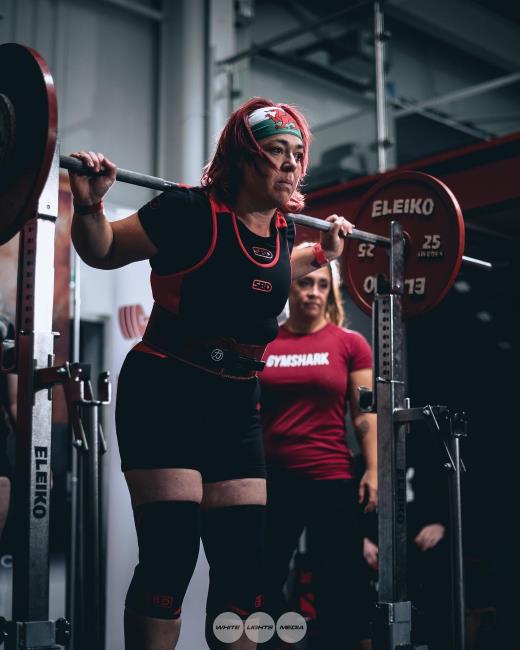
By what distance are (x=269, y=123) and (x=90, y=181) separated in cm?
43

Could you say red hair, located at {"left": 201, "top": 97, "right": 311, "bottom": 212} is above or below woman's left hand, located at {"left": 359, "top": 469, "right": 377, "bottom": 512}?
above

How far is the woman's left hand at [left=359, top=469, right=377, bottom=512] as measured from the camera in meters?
2.91

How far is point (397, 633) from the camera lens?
7.32 feet

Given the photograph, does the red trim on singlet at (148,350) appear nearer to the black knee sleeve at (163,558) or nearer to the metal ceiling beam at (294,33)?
the black knee sleeve at (163,558)

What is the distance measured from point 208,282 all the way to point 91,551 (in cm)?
58

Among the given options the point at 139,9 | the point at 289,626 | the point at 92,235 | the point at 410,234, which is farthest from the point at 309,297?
the point at 139,9

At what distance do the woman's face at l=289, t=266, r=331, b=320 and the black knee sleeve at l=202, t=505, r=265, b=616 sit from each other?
129 cm

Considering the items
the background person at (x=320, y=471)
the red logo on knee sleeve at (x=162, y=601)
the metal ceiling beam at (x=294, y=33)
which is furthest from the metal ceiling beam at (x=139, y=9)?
the red logo on knee sleeve at (x=162, y=601)

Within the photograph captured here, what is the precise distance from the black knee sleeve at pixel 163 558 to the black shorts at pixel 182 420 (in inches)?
3.7

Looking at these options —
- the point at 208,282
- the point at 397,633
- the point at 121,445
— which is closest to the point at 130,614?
the point at 121,445

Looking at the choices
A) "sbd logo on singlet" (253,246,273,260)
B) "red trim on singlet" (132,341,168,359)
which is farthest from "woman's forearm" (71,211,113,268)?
"sbd logo on singlet" (253,246,273,260)

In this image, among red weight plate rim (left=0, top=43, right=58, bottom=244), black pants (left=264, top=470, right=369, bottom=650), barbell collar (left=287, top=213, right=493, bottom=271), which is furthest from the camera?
black pants (left=264, top=470, right=369, bottom=650)

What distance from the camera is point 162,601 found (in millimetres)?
1678

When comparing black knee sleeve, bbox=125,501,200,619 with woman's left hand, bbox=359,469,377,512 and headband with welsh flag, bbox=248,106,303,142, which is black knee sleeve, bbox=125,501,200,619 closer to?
headband with welsh flag, bbox=248,106,303,142
